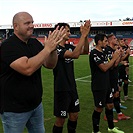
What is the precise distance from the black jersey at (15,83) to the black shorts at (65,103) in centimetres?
136

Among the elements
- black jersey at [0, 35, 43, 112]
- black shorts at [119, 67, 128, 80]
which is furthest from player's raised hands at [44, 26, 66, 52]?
black shorts at [119, 67, 128, 80]

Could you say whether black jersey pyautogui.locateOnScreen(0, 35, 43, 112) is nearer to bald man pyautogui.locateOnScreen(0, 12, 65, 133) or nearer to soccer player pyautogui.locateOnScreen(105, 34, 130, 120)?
bald man pyautogui.locateOnScreen(0, 12, 65, 133)

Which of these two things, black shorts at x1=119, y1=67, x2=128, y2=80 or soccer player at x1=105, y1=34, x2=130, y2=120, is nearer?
soccer player at x1=105, y1=34, x2=130, y2=120

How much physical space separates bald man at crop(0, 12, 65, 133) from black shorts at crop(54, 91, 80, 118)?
1.30m

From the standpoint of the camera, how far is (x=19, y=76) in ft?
9.23

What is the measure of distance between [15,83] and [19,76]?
87 mm

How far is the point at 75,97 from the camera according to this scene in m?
4.39

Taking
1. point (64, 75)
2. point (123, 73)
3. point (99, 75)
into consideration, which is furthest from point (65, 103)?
point (123, 73)

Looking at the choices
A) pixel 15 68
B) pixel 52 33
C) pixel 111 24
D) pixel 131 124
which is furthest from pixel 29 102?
pixel 111 24

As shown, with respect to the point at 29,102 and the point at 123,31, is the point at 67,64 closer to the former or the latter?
the point at 29,102

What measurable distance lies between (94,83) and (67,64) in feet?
3.20

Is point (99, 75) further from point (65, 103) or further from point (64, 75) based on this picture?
point (65, 103)

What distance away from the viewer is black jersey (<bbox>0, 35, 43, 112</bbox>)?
275cm

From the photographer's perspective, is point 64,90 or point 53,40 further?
point 64,90
